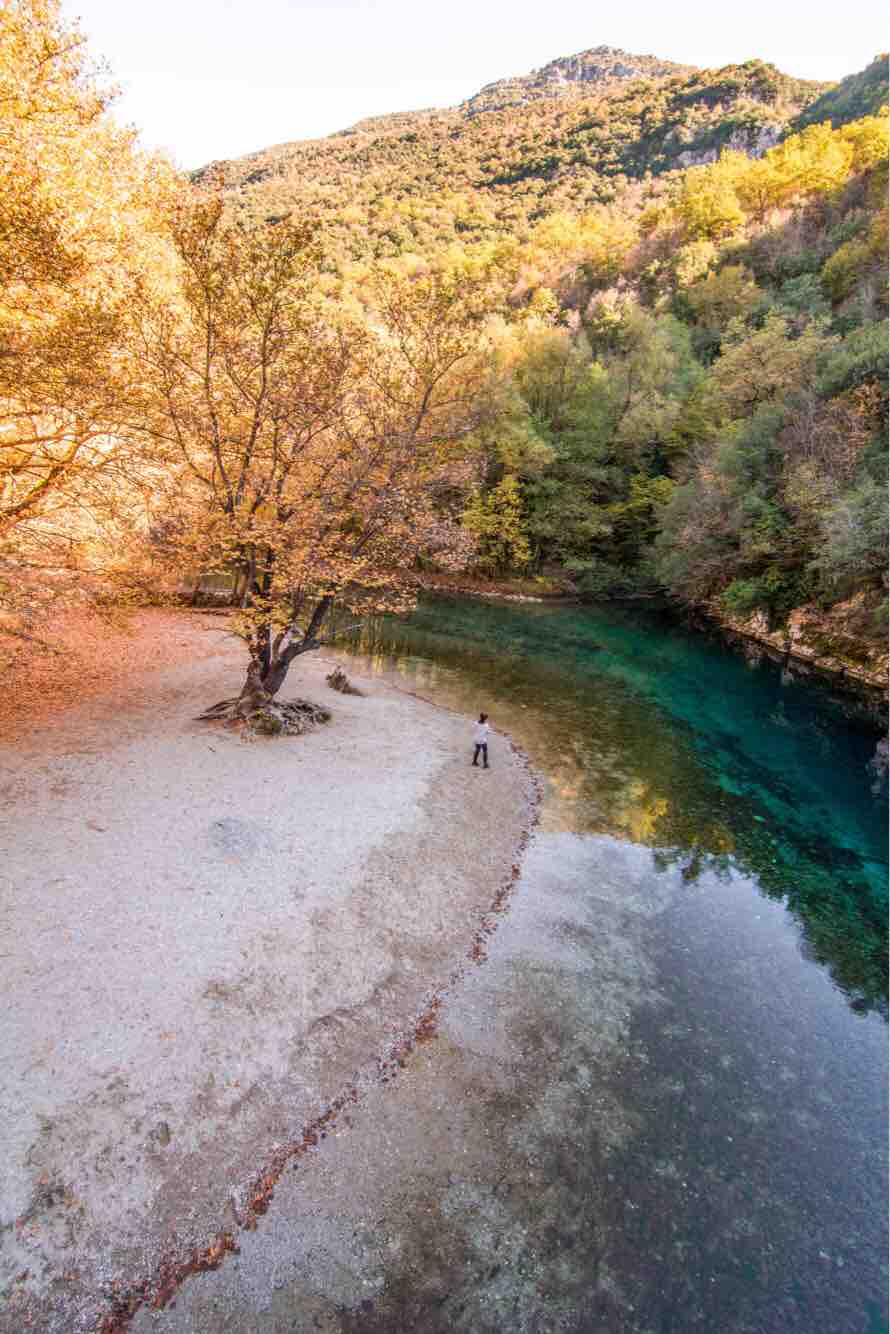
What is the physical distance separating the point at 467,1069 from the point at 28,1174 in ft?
17.3

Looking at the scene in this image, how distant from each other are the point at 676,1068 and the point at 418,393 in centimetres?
1857

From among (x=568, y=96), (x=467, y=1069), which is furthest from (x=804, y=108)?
(x=467, y=1069)

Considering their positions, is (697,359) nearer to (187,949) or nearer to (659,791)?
(659,791)

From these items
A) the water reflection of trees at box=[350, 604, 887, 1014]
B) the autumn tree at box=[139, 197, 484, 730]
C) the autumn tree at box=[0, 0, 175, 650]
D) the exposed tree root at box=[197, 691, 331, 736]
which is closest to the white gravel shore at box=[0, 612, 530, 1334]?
the exposed tree root at box=[197, 691, 331, 736]

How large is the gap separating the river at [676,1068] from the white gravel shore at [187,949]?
5.69ft

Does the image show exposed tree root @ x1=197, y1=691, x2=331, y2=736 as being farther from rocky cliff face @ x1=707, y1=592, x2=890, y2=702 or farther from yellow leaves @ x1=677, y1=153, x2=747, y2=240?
yellow leaves @ x1=677, y1=153, x2=747, y2=240

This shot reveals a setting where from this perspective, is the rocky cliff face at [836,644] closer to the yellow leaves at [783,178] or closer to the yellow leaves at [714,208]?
the yellow leaves at [714,208]

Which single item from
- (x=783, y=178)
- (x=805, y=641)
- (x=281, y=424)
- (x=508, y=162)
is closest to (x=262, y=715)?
(x=281, y=424)

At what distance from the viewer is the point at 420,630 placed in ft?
120

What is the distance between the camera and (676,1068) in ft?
30.9

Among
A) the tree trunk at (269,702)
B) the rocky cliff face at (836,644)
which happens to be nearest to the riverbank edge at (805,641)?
the rocky cliff face at (836,644)

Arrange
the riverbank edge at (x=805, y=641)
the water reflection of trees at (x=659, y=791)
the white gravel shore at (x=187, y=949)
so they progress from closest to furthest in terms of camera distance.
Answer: the white gravel shore at (x=187, y=949) → the water reflection of trees at (x=659, y=791) → the riverbank edge at (x=805, y=641)

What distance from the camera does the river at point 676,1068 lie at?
21.8 feet

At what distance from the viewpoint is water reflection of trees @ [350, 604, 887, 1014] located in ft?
46.0
